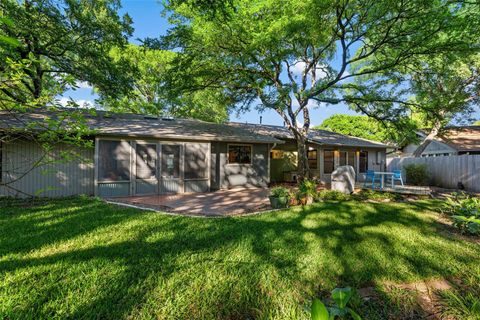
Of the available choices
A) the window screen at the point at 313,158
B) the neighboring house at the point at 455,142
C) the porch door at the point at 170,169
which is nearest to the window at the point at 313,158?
the window screen at the point at 313,158

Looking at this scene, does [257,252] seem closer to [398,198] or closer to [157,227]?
[157,227]

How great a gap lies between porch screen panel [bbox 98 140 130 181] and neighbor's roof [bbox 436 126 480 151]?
20.8 m

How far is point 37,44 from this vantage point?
9.98 meters

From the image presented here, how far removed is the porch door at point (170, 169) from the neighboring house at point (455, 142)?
18675 millimetres

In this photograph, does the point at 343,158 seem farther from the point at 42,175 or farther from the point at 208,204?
the point at 42,175

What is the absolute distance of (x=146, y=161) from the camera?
964 cm

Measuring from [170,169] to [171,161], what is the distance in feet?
1.16

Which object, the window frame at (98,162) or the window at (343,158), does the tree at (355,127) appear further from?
the window frame at (98,162)

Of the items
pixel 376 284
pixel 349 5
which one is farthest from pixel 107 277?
pixel 349 5

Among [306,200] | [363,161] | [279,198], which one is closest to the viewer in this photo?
[279,198]

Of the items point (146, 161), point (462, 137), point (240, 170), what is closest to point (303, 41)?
point (240, 170)

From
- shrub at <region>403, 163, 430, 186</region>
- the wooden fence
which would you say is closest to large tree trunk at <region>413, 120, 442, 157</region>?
the wooden fence

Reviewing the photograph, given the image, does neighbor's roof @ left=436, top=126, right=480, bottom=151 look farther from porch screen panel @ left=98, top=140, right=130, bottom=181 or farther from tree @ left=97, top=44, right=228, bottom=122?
porch screen panel @ left=98, top=140, right=130, bottom=181

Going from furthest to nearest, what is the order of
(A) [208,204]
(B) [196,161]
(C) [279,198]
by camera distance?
(B) [196,161]
(A) [208,204]
(C) [279,198]
